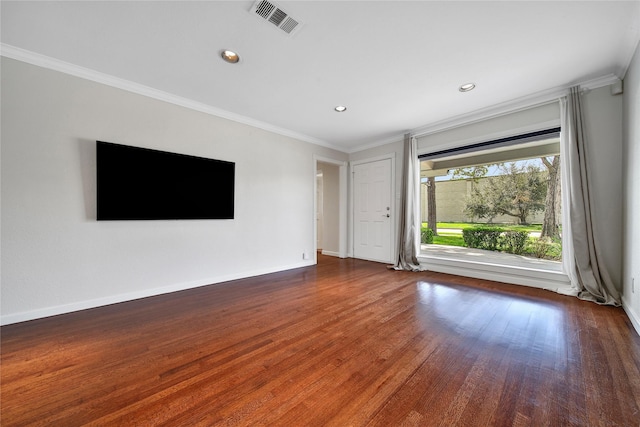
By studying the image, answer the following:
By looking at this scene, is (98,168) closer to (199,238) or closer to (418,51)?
(199,238)

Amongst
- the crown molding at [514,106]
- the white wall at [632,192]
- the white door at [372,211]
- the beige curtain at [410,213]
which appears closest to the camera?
the white wall at [632,192]

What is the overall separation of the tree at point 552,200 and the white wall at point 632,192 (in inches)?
31.2

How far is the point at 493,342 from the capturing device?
5.88 ft

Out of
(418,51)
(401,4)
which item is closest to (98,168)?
(401,4)

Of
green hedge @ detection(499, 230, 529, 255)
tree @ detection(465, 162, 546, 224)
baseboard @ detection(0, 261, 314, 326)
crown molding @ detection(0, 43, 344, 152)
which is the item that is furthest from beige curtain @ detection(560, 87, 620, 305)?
baseboard @ detection(0, 261, 314, 326)

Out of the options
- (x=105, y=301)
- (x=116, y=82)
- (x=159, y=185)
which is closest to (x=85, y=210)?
(x=159, y=185)

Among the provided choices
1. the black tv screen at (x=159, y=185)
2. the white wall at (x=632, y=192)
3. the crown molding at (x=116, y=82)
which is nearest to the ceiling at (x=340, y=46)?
the crown molding at (x=116, y=82)

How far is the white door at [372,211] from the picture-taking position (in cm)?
473

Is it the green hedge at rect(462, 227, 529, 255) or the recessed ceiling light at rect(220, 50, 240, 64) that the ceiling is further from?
the green hedge at rect(462, 227, 529, 255)

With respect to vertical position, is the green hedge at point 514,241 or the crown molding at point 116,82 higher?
the crown molding at point 116,82

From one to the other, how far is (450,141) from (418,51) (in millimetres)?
2096

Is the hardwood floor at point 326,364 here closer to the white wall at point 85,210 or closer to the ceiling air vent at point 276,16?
the white wall at point 85,210

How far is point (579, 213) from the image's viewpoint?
8.86 feet

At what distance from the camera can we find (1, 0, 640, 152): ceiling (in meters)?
1.76
